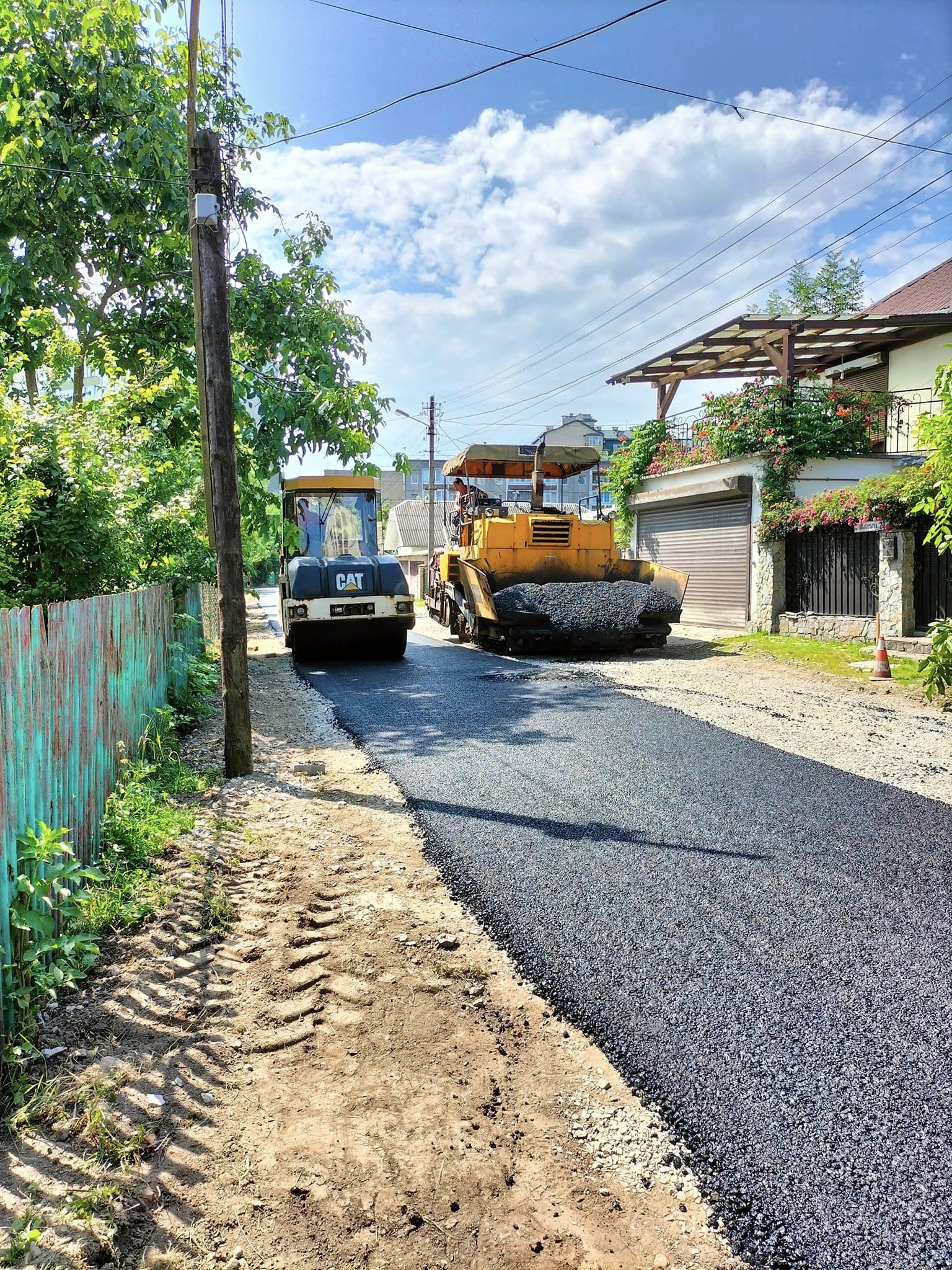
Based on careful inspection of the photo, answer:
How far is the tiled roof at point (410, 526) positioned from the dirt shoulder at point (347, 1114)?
50872 mm

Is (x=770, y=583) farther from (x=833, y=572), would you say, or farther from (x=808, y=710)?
(x=808, y=710)

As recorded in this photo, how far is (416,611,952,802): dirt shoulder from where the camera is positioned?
6.27 meters

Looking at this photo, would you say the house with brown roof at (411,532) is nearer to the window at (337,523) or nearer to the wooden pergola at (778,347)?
the wooden pergola at (778,347)

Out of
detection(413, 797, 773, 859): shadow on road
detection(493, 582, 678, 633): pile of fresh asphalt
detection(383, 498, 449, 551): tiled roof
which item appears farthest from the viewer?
detection(383, 498, 449, 551): tiled roof

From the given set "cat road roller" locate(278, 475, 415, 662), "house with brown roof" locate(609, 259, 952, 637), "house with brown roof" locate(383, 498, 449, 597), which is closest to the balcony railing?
"house with brown roof" locate(609, 259, 952, 637)

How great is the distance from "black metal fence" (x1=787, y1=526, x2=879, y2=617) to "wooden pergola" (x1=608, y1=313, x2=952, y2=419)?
3352 millimetres

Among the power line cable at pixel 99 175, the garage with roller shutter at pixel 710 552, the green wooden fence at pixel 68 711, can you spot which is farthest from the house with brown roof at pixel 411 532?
the green wooden fence at pixel 68 711

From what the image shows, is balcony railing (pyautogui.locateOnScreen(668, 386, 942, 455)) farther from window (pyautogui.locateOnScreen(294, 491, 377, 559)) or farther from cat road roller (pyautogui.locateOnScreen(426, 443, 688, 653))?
window (pyautogui.locateOnScreen(294, 491, 377, 559))

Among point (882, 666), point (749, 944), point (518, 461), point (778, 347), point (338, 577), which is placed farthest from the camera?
point (778, 347)

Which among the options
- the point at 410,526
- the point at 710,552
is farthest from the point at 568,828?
the point at 410,526

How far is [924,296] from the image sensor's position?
19219 mm

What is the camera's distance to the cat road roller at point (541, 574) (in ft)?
39.7

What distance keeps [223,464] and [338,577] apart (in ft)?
19.0

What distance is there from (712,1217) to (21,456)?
19.7 ft
